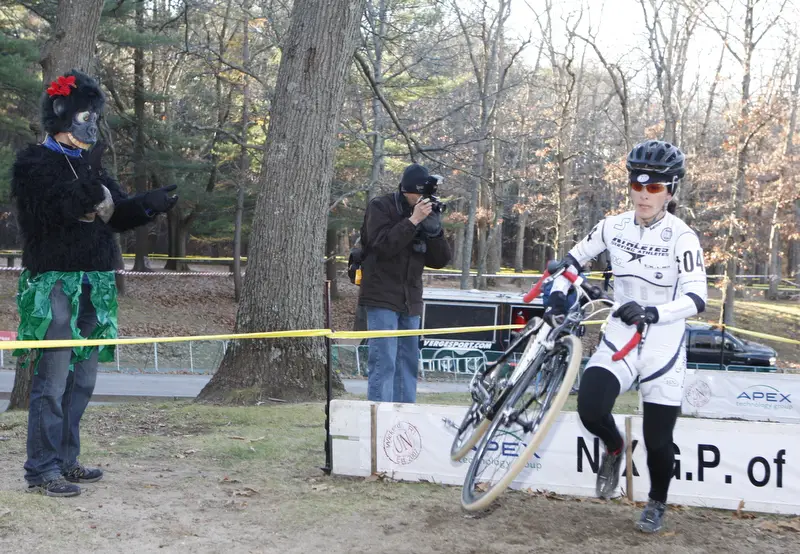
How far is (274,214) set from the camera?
9.67m

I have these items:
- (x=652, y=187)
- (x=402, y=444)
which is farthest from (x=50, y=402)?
(x=652, y=187)

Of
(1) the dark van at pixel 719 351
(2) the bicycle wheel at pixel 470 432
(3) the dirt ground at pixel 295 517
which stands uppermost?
(2) the bicycle wheel at pixel 470 432

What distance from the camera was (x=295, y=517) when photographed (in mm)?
4871

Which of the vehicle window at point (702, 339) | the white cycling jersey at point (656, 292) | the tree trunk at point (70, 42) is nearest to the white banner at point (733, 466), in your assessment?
the white cycling jersey at point (656, 292)

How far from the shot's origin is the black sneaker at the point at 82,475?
5.41 metres

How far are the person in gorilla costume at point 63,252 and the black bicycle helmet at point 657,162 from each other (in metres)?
2.84

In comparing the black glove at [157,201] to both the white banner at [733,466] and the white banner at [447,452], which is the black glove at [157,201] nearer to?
the white banner at [447,452]

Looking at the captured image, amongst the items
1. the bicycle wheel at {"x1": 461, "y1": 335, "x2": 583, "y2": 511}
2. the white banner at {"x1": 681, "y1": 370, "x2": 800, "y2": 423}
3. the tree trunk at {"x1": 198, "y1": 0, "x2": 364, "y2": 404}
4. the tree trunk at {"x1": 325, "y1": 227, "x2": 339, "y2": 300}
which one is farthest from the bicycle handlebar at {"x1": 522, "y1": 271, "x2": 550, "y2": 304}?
the tree trunk at {"x1": 325, "y1": 227, "x2": 339, "y2": 300}

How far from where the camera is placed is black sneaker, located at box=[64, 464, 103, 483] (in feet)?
17.8

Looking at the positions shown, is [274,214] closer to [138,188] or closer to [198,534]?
[198,534]

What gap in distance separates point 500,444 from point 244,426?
3823 mm

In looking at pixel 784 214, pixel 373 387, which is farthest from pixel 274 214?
pixel 784 214

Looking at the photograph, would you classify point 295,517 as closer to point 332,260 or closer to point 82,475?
point 82,475

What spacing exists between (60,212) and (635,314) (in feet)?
11.0
